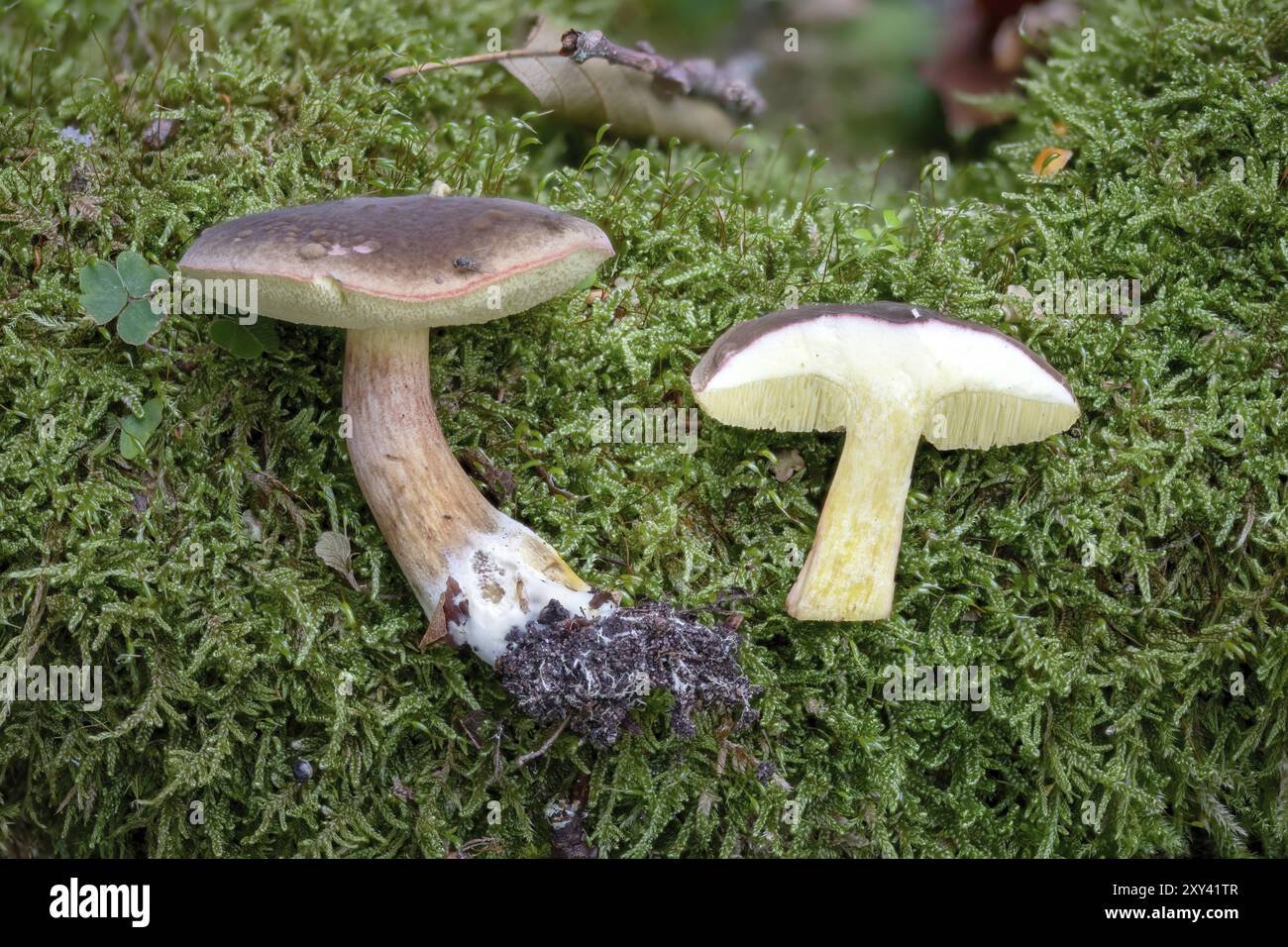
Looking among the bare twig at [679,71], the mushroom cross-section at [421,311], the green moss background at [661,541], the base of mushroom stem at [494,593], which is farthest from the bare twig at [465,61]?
the base of mushroom stem at [494,593]

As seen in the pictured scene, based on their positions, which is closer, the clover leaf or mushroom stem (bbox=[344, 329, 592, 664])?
mushroom stem (bbox=[344, 329, 592, 664])

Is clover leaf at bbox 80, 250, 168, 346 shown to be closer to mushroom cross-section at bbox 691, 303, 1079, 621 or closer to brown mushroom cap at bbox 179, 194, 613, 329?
brown mushroom cap at bbox 179, 194, 613, 329

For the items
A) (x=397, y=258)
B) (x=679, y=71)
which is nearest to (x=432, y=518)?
(x=397, y=258)

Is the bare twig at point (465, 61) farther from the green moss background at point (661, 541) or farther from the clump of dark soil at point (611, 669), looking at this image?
the clump of dark soil at point (611, 669)

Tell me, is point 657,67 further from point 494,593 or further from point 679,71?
point 494,593

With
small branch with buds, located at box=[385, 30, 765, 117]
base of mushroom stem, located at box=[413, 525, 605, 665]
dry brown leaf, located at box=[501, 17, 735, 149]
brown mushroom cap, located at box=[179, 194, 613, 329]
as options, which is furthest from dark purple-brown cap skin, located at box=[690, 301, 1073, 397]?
dry brown leaf, located at box=[501, 17, 735, 149]


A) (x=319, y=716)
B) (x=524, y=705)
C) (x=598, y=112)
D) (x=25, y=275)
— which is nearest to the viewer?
(x=524, y=705)

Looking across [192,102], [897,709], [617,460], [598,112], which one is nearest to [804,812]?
[897,709]

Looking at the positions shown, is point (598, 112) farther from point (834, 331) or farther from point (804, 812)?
point (804, 812)
